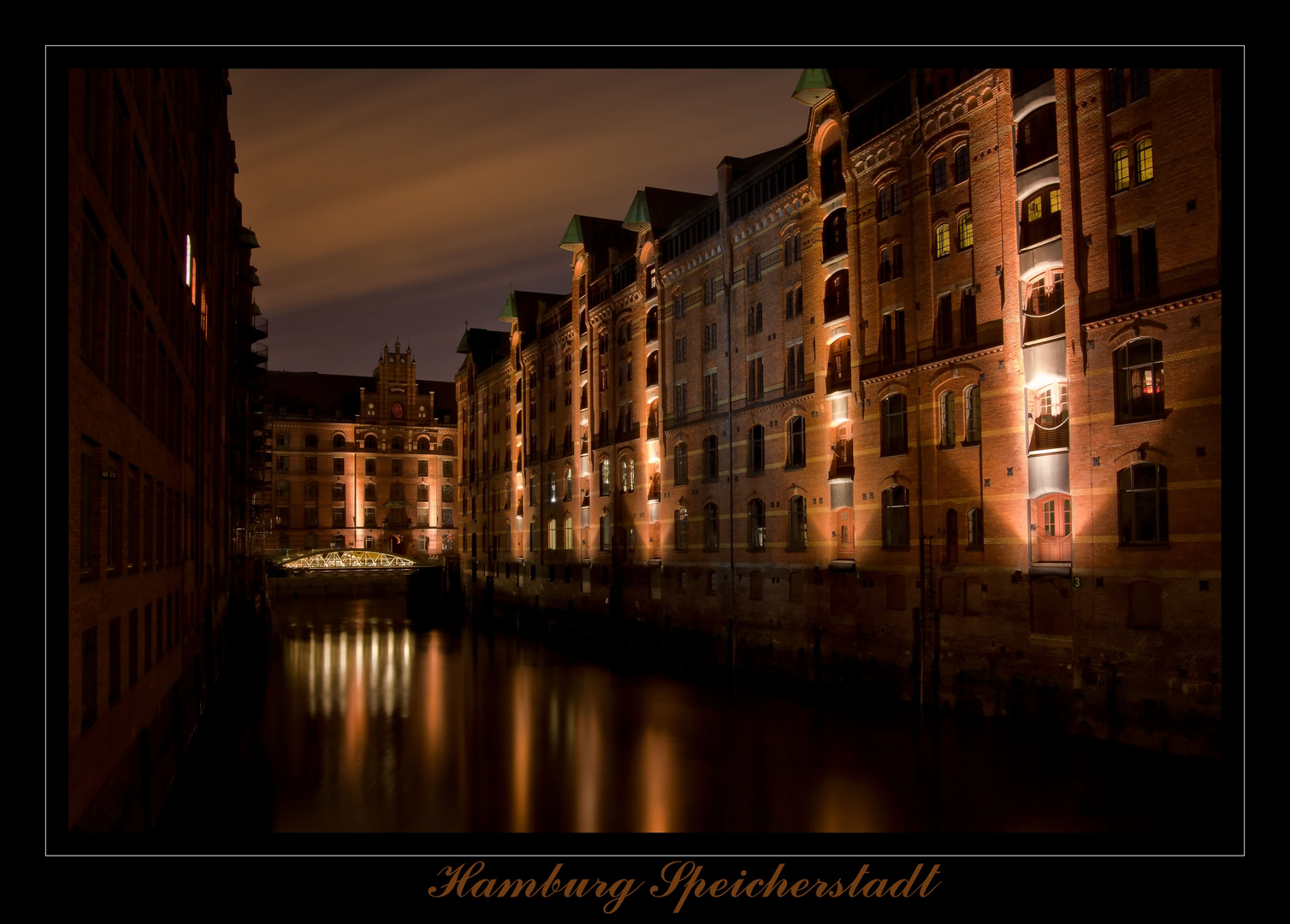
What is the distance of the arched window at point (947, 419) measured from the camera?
74.9 ft

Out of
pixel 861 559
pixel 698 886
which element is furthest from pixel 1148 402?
pixel 698 886

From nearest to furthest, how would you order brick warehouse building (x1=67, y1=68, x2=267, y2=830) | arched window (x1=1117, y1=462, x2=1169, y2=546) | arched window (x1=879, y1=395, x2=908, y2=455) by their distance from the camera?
1. brick warehouse building (x1=67, y1=68, x2=267, y2=830)
2. arched window (x1=1117, y1=462, x2=1169, y2=546)
3. arched window (x1=879, y1=395, x2=908, y2=455)

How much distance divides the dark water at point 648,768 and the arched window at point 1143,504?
13.2ft

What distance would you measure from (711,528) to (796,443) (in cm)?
600

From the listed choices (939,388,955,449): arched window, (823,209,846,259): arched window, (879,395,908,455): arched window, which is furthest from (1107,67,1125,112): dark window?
(823,209,846,259): arched window

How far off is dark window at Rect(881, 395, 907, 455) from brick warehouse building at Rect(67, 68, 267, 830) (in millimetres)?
17048

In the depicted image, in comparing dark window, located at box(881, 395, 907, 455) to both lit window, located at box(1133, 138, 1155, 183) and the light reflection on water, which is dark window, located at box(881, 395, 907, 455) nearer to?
the light reflection on water

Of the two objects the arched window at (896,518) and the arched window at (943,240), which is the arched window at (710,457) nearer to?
the arched window at (896,518)

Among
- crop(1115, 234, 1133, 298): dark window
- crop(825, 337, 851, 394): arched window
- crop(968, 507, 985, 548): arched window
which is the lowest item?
crop(968, 507, 985, 548): arched window

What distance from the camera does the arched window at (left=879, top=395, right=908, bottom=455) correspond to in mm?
24469

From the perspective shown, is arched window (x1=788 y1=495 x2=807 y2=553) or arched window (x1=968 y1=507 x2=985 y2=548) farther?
arched window (x1=788 y1=495 x2=807 y2=553)

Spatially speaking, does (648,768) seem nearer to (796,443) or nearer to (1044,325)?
(796,443)

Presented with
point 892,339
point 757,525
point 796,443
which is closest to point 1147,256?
point 892,339

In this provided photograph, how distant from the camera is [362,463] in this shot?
266 ft
